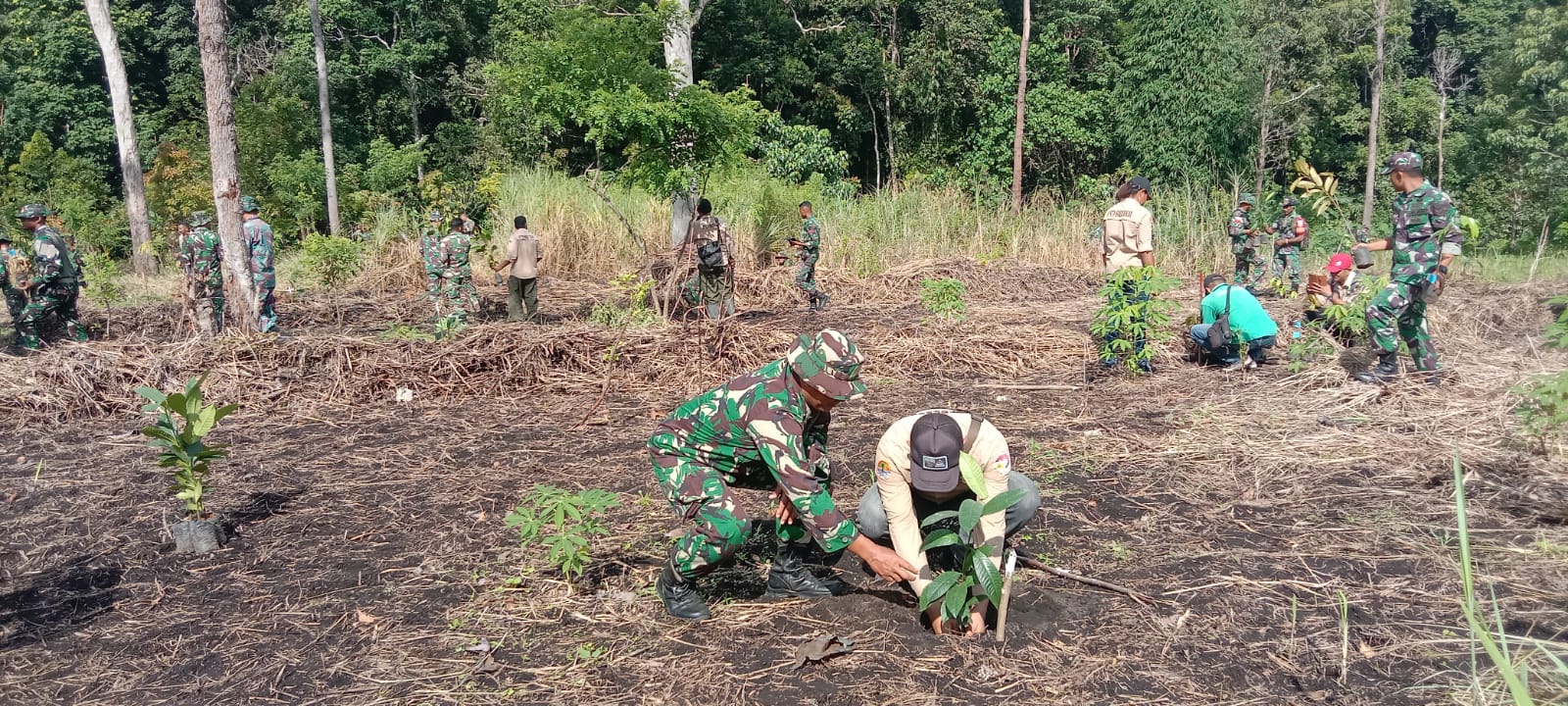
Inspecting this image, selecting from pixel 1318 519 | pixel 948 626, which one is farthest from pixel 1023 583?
pixel 1318 519

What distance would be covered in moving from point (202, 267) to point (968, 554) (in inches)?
371

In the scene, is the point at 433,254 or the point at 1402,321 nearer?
the point at 1402,321

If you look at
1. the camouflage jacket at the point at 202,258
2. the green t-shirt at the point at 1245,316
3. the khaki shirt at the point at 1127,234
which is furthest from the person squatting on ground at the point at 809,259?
the camouflage jacket at the point at 202,258

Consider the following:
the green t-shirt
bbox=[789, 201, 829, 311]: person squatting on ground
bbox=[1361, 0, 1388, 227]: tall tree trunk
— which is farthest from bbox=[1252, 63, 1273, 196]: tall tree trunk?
the green t-shirt

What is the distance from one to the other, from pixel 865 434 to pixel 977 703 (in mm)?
Result: 3350

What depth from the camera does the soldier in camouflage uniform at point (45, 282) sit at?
9836mm

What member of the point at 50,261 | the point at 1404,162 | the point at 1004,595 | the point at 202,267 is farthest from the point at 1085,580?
the point at 50,261

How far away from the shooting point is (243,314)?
363 inches

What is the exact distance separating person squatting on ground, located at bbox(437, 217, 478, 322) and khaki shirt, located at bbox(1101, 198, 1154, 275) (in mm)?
7010

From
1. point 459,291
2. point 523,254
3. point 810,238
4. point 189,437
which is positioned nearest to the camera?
→ point 189,437

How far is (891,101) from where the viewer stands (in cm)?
2650

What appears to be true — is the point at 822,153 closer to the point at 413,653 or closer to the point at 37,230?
the point at 37,230

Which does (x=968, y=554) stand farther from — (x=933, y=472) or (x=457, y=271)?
(x=457, y=271)

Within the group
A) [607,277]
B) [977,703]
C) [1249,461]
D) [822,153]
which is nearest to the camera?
[977,703]
